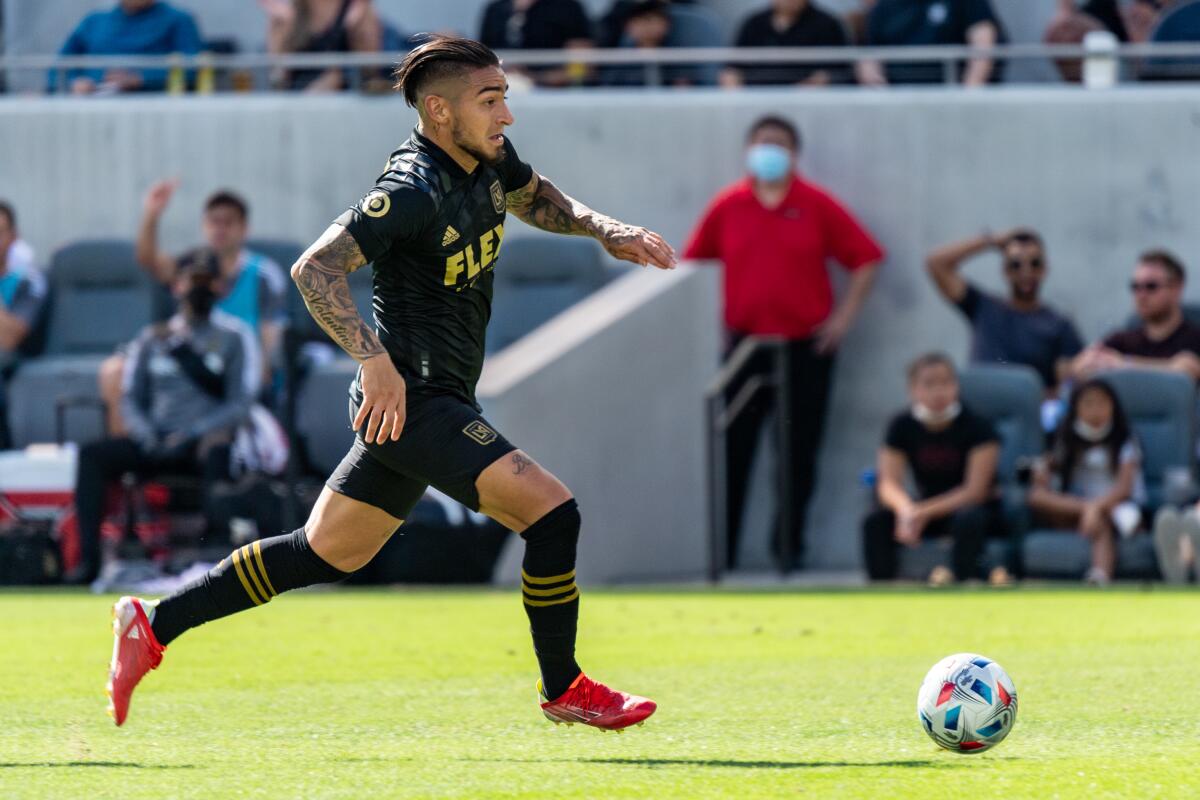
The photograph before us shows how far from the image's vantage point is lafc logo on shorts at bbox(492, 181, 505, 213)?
21.0ft

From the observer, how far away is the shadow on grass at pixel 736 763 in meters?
5.62

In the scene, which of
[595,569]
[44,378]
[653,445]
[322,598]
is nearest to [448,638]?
[322,598]

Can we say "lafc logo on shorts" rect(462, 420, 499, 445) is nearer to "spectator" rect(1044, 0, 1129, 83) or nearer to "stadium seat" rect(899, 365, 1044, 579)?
Answer: "stadium seat" rect(899, 365, 1044, 579)

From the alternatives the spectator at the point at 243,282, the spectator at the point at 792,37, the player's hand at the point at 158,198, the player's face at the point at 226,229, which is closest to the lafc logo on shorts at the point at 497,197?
the spectator at the point at 243,282

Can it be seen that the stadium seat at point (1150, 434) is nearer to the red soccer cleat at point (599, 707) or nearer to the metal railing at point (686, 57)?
the metal railing at point (686, 57)

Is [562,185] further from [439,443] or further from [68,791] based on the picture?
[68,791]

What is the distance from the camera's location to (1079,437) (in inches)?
526

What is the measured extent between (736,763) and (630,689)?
2.18m

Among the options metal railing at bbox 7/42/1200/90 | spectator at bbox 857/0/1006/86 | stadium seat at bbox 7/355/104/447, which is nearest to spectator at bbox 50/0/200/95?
metal railing at bbox 7/42/1200/90

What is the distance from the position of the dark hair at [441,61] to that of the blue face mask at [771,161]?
8568 millimetres

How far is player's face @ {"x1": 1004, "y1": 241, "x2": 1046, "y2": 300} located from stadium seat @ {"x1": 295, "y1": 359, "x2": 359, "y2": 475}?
4648 mm

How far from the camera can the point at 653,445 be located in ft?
47.3

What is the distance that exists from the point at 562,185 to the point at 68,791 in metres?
11.0

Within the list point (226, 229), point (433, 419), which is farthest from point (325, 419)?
point (433, 419)
